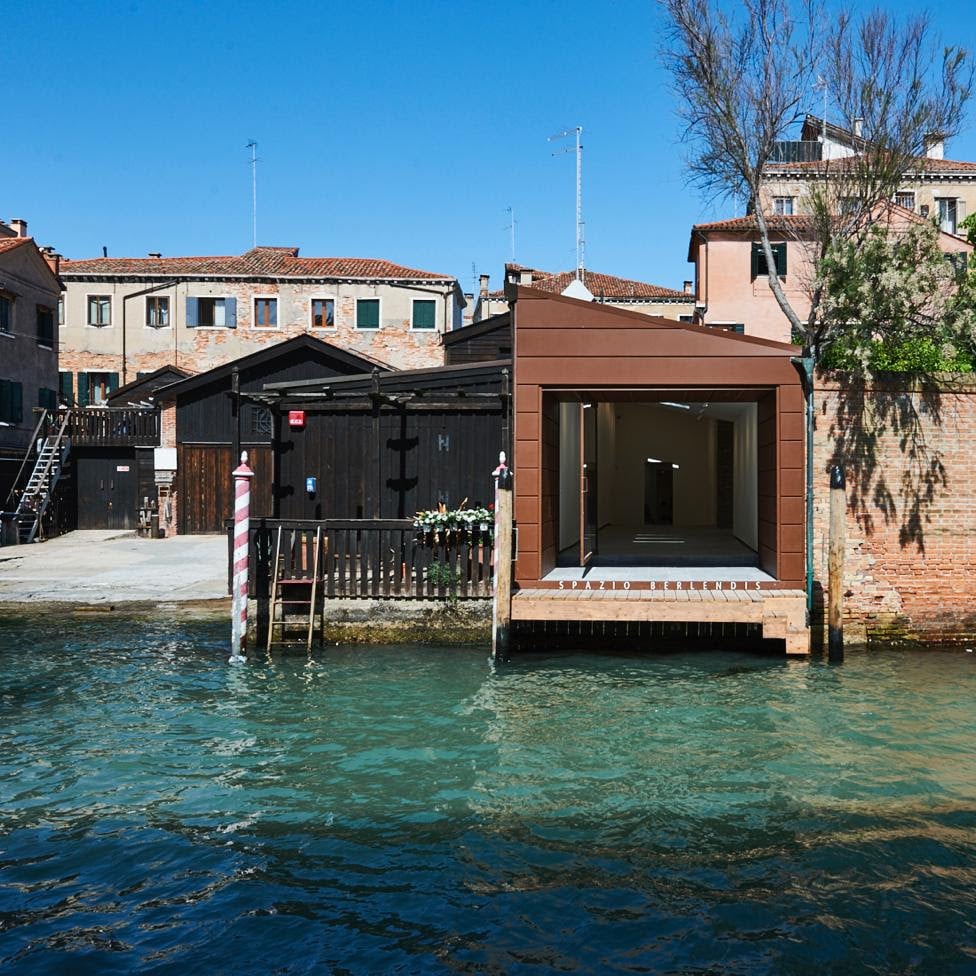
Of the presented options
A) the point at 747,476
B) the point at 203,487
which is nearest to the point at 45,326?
the point at 203,487

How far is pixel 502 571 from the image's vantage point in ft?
38.8

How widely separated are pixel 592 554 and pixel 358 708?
6258 millimetres

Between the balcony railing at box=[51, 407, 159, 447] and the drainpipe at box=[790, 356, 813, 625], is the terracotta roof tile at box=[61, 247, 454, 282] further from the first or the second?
the drainpipe at box=[790, 356, 813, 625]

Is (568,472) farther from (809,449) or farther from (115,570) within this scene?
(115,570)

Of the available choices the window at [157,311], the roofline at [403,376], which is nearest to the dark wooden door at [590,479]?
the roofline at [403,376]

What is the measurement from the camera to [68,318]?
124 feet

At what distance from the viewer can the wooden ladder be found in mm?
13016

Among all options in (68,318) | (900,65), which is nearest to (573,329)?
(900,65)

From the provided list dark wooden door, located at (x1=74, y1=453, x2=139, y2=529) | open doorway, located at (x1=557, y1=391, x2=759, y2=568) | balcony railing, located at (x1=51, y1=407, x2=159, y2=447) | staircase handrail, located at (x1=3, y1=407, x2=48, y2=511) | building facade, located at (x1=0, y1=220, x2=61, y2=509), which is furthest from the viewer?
dark wooden door, located at (x1=74, y1=453, x2=139, y2=529)

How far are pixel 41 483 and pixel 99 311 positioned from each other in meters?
11.8

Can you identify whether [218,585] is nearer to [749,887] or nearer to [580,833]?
[580,833]

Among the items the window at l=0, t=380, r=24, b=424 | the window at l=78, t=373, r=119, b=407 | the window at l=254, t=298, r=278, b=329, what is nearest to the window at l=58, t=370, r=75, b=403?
the window at l=78, t=373, r=119, b=407

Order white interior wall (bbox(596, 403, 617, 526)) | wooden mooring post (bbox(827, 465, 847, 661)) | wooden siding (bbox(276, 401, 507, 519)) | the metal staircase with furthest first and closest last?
1. the metal staircase
2. white interior wall (bbox(596, 403, 617, 526))
3. wooden siding (bbox(276, 401, 507, 519))
4. wooden mooring post (bbox(827, 465, 847, 661))

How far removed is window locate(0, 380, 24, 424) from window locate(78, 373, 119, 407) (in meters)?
7.26
